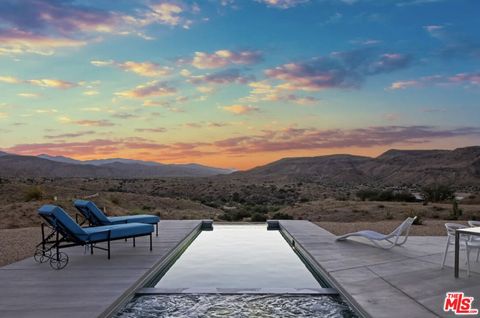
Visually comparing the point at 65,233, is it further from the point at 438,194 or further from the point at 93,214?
the point at 438,194

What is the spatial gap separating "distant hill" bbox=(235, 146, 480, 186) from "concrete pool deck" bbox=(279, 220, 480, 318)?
2112 inches

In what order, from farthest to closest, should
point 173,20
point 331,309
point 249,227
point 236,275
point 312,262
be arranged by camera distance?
point 173,20
point 249,227
point 312,262
point 236,275
point 331,309

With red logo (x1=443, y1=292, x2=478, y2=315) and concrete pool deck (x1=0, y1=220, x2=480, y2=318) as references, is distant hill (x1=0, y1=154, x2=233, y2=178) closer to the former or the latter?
concrete pool deck (x1=0, y1=220, x2=480, y2=318)

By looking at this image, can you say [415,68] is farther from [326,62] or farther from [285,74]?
[285,74]

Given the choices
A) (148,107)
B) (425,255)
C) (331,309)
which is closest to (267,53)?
(148,107)

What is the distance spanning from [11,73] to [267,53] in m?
9.68

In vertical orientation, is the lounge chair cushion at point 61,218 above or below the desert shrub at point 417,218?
above

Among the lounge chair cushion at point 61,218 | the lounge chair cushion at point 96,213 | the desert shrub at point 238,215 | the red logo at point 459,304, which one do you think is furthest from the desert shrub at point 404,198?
the lounge chair cushion at point 61,218

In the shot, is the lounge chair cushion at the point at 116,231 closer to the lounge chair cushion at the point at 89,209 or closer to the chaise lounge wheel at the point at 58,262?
the chaise lounge wheel at the point at 58,262

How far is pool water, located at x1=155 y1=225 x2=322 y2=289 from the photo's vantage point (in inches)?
285

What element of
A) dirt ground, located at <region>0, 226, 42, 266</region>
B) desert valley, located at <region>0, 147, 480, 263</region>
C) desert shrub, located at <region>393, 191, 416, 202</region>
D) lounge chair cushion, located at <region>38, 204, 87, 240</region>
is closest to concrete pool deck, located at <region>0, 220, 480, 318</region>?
lounge chair cushion, located at <region>38, 204, 87, 240</region>

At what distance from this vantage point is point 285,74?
20062 mm

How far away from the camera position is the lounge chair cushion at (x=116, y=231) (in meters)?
8.23

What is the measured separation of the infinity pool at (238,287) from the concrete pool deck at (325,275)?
27 centimetres
